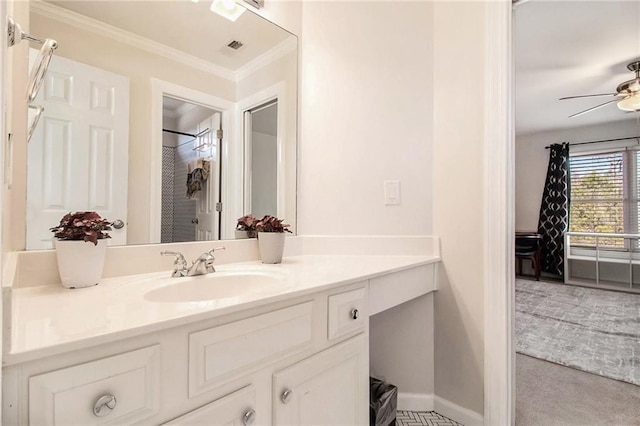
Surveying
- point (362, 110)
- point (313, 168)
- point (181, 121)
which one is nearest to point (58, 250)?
point (181, 121)

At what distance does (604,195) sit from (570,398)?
3994 mm

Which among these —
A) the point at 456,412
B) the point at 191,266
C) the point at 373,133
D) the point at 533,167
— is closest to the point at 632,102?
the point at 533,167

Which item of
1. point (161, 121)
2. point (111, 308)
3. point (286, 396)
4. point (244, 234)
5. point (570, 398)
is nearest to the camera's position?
point (111, 308)

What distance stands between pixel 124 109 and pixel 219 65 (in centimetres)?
49

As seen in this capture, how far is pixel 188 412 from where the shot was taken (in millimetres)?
670

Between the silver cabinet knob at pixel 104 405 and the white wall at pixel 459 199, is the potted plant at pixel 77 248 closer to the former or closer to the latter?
the silver cabinet knob at pixel 104 405

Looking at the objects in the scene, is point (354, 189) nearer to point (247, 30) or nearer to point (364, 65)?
point (364, 65)

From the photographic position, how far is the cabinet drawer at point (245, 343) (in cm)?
69

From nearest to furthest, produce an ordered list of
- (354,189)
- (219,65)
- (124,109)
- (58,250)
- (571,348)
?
(58,250) < (124,109) < (219,65) < (354,189) < (571,348)

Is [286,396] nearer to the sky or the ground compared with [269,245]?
nearer to the ground

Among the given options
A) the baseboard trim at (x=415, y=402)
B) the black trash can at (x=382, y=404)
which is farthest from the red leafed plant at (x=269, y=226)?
the baseboard trim at (x=415, y=402)

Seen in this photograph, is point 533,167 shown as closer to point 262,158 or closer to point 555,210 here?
point 555,210

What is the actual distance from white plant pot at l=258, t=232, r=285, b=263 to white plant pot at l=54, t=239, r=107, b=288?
0.63 metres

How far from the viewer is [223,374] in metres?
0.72
